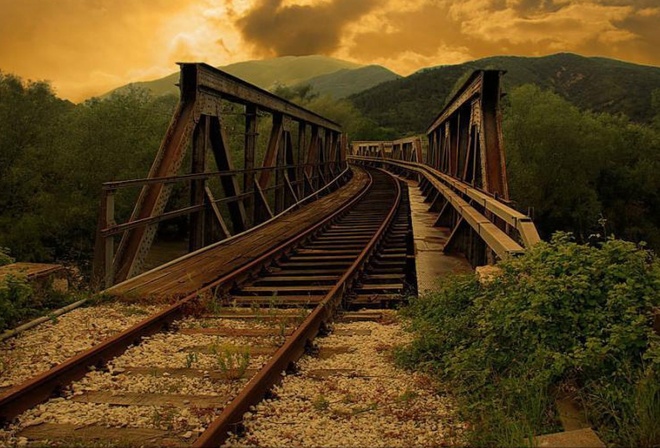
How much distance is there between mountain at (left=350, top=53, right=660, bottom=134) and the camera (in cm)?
11981

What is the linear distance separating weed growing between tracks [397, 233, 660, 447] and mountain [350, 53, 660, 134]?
337 ft

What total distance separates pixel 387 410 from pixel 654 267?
2031 mm

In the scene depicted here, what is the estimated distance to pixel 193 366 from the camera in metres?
4.57

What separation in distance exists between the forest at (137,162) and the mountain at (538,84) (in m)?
57.9

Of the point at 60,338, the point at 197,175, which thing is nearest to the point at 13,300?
the point at 60,338

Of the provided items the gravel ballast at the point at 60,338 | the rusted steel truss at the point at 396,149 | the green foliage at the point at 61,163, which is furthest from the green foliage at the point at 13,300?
the rusted steel truss at the point at 396,149

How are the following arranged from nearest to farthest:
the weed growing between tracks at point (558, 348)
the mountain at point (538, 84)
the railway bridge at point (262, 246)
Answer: the weed growing between tracks at point (558, 348) → the railway bridge at point (262, 246) → the mountain at point (538, 84)

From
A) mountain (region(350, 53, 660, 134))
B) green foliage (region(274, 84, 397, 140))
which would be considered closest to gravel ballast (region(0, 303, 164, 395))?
green foliage (region(274, 84, 397, 140))

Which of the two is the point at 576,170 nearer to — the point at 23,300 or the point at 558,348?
the point at 558,348

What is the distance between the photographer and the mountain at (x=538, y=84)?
119812 mm

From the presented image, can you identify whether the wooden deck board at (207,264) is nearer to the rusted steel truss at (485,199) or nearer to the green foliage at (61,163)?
the rusted steel truss at (485,199)

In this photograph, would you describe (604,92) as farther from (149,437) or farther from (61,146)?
(149,437)

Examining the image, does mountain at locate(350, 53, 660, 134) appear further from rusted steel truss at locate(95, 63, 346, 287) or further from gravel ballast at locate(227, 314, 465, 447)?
gravel ballast at locate(227, 314, 465, 447)

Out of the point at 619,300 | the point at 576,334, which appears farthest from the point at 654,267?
the point at 576,334
